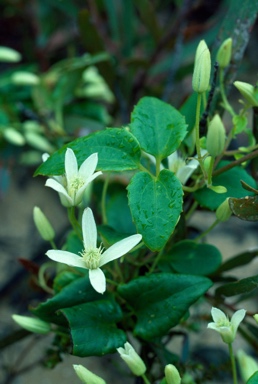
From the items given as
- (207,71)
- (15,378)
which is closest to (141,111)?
(207,71)

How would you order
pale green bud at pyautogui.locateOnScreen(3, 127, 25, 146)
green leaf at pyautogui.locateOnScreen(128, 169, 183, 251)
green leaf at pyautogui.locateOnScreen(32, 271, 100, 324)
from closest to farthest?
green leaf at pyautogui.locateOnScreen(128, 169, 183, 251), green leaf at pyautogui.locateOnScreen(32, 271, 100, 324), pale green bud at pyautogui.locateOnScreen(3, 127, 25, 146)

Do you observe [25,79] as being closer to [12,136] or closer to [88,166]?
[12,136]

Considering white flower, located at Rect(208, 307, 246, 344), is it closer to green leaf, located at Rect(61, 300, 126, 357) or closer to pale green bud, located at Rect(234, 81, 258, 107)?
green leaf, located at Rect(61, 300, 126, 357)

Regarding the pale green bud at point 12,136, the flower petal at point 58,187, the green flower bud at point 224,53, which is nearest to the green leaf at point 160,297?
the flower petal at point 58,187

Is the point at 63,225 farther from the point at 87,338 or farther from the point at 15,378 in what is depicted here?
the point at 87,338

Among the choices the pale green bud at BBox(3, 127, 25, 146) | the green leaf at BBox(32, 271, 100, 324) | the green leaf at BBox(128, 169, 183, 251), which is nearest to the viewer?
the green leaf at BBox(128, 169, 183, 251)

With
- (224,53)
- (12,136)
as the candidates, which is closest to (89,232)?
(224,53)

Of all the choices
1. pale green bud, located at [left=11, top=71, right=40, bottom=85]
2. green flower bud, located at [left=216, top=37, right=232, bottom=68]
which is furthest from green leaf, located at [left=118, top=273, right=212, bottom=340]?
pale green bud, located at [left=11, top=71, right=40, bottom=85]
